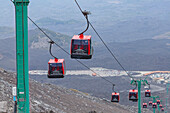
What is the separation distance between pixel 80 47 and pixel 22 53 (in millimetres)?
4053

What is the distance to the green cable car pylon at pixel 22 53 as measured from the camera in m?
12.8

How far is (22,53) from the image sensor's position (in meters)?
12.9

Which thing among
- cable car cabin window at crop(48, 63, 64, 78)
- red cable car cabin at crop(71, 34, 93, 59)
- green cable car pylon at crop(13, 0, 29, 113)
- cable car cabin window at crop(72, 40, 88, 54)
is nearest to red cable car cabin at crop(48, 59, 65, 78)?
cable car cabin window at crop(48, 63, 64, 78)

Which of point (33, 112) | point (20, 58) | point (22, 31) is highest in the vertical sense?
point (22, 31)

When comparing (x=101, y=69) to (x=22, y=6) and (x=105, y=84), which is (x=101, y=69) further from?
(x=22, y=6)

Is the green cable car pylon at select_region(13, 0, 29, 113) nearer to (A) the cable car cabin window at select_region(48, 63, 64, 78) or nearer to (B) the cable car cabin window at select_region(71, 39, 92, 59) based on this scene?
(B) the cable car cabin window at select_region(71, 39, 92, 59)

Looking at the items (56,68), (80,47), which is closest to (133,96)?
(56,68)

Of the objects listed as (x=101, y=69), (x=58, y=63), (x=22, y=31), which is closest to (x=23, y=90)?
(x=22, y=31)

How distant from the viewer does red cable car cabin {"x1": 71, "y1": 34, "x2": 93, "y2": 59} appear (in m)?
16.6

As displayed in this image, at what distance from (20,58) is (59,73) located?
20.9 feet

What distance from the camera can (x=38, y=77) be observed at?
16850cm

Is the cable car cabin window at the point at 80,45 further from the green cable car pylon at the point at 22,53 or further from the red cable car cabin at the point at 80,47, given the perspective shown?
Result: the green cable car pylon at the point at 22,53

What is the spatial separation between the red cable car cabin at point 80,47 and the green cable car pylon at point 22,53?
3.86 m

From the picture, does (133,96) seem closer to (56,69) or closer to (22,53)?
(56,69)
